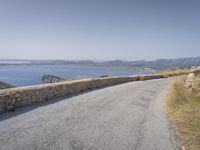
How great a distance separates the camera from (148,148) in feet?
13.9

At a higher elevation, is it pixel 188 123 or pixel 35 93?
pixel 35 93

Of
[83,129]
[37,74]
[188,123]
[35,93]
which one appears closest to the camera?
[83,129]

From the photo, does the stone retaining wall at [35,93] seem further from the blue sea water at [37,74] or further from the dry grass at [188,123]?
the blue sea water at [37,74]

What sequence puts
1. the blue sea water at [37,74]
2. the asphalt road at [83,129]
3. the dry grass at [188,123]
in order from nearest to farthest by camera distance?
the asphalt road at [83,129], the dry grass at [188,123], the blue sea water at [37,74]

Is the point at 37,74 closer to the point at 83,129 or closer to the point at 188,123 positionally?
the point at 83,129

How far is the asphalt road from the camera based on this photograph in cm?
412

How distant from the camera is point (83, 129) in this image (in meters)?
5.03

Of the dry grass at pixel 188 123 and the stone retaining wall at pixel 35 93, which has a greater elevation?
the stone retaining wall at pixel 35 93

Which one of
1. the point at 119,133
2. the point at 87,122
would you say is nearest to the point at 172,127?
the point at 119,133

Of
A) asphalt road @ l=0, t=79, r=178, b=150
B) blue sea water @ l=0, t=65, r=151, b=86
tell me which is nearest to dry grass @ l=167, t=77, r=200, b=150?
asphalt road @ l=0, t=79, r=178, b=150

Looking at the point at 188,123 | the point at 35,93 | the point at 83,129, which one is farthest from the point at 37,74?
the point at 188,123

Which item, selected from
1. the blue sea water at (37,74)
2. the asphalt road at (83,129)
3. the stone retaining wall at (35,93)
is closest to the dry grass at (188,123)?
the asphalt road at (83,129)

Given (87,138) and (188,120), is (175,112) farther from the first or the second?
(87,138)

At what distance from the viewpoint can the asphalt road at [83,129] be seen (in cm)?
412
